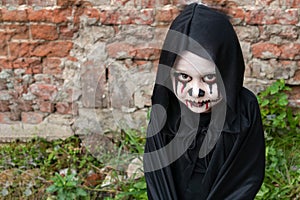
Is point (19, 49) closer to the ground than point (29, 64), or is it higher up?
higher up

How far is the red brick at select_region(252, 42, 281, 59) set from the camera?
11.3 ft

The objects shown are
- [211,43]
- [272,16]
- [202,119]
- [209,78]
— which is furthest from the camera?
[272,16]

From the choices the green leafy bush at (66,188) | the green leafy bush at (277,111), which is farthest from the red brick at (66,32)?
the green leafy bush at (277,111)

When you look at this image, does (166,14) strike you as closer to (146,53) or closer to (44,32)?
(146,53)

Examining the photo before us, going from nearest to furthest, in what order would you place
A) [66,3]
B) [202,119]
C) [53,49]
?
1. [202,119]
2. [66,3]
3. [53,49]

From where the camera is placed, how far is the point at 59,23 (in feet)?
11.6

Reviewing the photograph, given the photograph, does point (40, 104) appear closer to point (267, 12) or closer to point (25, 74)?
point (25, 74)

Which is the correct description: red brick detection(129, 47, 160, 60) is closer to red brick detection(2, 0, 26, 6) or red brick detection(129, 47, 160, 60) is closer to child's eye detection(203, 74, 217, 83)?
red brick detection(2, 0, 26, 6)

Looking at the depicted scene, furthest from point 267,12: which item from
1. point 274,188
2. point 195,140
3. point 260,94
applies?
point 195,140

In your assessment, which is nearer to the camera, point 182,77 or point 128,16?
point 182,77

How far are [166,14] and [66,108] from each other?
106cm

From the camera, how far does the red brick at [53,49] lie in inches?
141

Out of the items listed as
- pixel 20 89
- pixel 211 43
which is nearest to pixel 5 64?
pixel 20 89

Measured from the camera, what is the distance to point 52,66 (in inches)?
143
